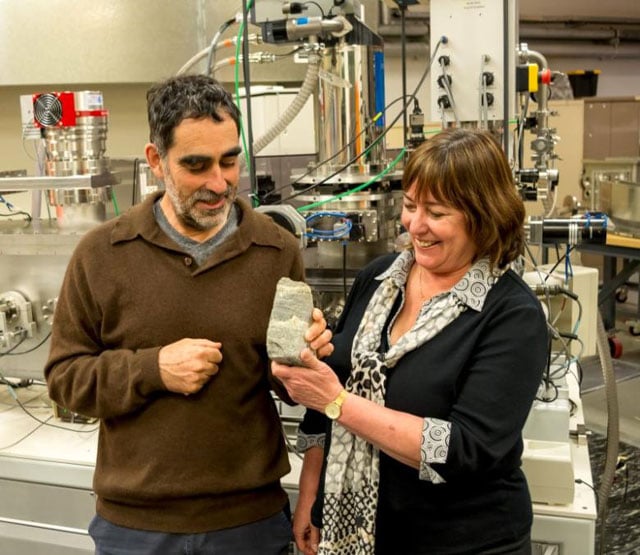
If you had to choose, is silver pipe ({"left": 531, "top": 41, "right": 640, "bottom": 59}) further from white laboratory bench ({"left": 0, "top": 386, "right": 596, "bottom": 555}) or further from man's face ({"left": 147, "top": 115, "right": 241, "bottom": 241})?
man's face ({"left": 147, "top": 115, "right": 241, "bottom": 241})

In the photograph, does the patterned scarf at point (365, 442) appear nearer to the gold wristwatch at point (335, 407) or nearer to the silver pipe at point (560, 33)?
the gold wristwatch at point (335, 407)

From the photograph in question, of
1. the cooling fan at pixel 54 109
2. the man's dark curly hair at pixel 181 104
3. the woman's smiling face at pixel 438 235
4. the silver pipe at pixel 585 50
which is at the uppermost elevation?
the silver pipe at pixel 585 50

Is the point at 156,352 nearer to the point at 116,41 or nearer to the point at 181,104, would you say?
the point at 181,104

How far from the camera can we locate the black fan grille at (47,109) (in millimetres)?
1897

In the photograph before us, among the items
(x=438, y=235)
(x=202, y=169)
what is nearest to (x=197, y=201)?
(x=202, y=169)

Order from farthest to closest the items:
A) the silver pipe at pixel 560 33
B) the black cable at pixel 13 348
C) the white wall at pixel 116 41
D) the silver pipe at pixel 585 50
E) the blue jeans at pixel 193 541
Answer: the silver pipe at pixel 585 50 → the silver pipe at pixel 560 33 → the white wall at pixel 116 41 → the black cable at pixel 13 348 → the blue jeans at pixel 193 541

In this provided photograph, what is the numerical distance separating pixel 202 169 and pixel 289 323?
0.96 feet

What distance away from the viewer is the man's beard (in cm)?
123

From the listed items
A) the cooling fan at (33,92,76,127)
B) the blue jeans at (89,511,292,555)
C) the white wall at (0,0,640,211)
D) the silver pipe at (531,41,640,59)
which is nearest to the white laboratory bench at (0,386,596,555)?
the blue jeans at (89,511,292,555)

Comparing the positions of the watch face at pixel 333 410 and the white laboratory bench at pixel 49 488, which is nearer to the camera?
the watch face at pixel 333 410

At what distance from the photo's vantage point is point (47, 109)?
1.90 metres

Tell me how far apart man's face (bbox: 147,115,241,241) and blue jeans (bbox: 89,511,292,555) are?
529mm

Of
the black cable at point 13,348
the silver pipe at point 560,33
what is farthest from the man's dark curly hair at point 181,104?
the silver pipe at point 560,33

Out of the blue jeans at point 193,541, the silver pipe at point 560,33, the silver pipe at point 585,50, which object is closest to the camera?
the blue jeans at point 193,541
